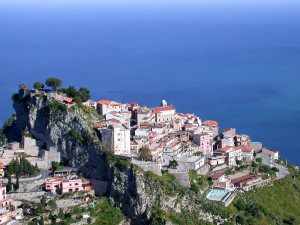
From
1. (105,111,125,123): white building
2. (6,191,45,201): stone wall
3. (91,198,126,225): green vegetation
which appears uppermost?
(105,111,125,123): white building

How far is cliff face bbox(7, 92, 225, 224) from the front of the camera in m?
36.8

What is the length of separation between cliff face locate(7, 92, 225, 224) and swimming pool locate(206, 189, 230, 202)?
2627 millimetres

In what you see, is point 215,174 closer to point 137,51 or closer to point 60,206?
point 60,206

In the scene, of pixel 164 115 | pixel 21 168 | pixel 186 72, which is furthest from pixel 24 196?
pixel 186 72

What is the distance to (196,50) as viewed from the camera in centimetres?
15950

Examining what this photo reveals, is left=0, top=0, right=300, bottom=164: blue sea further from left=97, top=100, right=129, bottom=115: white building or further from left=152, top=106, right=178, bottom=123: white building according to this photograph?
left=97, top=100, right=129, bottom=115: white building

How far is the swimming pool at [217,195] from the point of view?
1598 inches

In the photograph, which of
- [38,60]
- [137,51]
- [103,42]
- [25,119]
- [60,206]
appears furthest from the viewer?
[103,42]

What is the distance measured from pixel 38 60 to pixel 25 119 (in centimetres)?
8672

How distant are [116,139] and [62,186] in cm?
554

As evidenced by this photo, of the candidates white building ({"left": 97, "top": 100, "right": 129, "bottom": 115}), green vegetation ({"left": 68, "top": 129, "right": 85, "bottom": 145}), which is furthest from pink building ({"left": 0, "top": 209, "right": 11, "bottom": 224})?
white building ({"left": 97, "top": 100, "right": 129, "bottom": 115})

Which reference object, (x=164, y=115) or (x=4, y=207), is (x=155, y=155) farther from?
(x=4, y=207)

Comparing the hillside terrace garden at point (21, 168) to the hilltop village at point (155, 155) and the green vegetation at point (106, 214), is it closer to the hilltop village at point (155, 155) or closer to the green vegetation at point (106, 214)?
the hilltop village at point (155, 155)

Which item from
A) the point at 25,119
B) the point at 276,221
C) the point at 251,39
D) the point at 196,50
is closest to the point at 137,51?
the point at 196,50
